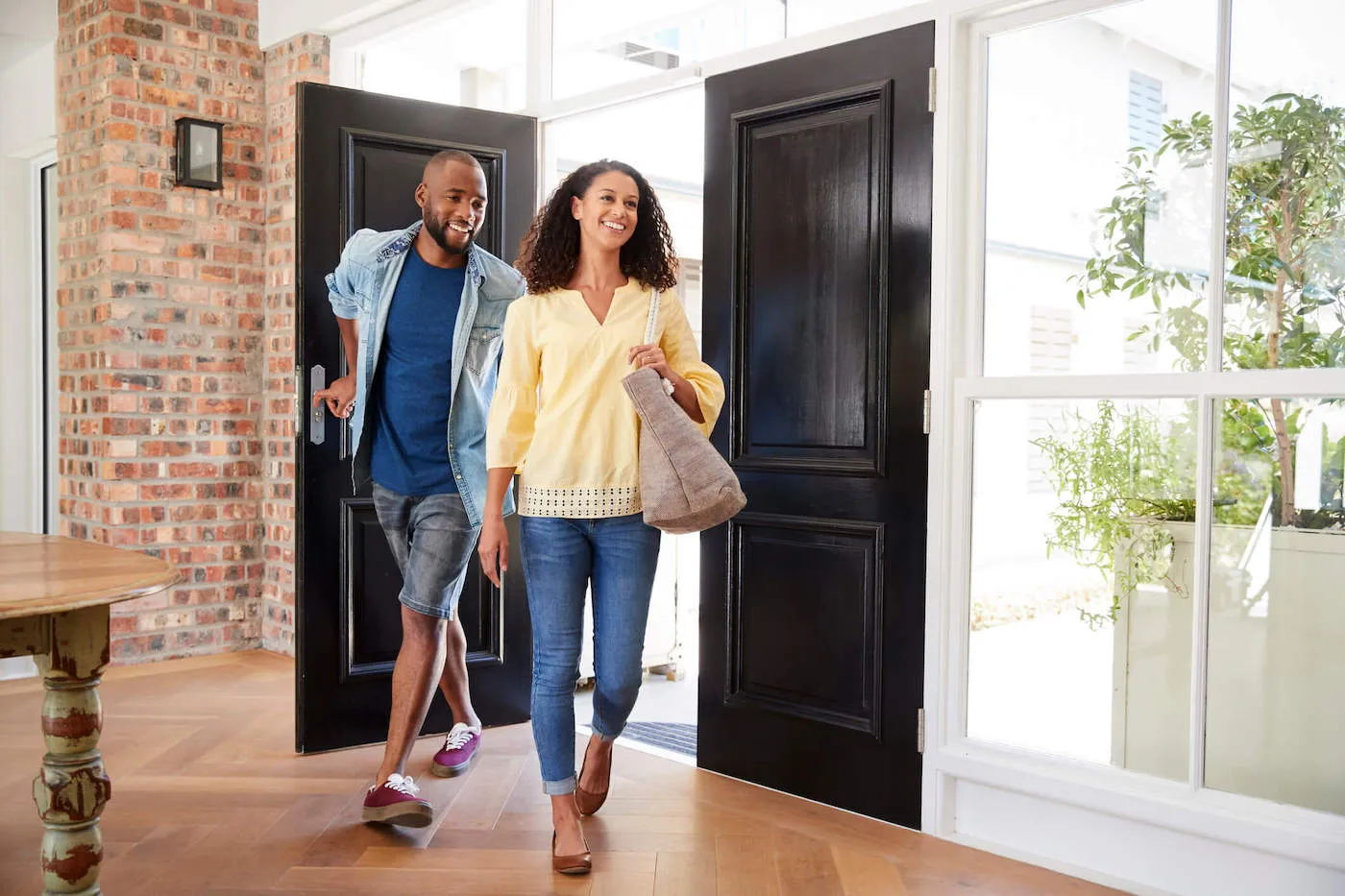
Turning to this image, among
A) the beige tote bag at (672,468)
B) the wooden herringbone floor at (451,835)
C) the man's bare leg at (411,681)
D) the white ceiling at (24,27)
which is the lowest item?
the wooden herringbone floor at (451,835)

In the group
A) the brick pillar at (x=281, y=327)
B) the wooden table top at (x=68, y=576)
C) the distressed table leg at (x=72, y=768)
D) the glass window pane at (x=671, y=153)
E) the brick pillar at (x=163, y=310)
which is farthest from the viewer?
the glass window pane at (x=671, y=153)

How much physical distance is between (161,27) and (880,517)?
3.73 meters

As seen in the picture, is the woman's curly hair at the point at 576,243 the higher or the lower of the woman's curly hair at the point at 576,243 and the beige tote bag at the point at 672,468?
the higher

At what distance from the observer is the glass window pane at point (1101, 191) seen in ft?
8.25

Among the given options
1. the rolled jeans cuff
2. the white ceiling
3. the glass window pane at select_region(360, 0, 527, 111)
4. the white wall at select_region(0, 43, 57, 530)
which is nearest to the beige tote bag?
the rolled jeans cuff

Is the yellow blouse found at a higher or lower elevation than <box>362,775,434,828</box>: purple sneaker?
higher

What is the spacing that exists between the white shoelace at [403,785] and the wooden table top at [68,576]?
0.98 metres

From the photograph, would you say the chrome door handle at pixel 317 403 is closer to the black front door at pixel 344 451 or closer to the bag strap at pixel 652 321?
the black front door at pixel 344 451

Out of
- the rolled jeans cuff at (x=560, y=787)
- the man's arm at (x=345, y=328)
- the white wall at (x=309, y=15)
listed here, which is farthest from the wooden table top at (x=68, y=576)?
the white wall at (x=309, y=15)

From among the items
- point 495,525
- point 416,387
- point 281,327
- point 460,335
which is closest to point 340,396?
point 416,387

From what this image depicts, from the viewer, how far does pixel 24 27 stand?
18.0 feet

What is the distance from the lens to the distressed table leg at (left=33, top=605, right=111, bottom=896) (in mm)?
1910

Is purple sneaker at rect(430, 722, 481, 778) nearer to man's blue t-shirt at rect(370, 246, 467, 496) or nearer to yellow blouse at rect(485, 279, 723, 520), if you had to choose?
man's blue t-shirt at rect(370, 246, 467, 496)

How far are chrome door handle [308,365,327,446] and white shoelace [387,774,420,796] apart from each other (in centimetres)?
109
